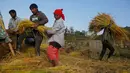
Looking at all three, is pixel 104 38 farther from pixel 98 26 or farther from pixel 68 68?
pixel 68 68

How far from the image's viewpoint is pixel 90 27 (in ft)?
34.8

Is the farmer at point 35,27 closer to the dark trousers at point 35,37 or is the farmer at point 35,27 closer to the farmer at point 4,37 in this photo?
the dark trousers at point 35,37

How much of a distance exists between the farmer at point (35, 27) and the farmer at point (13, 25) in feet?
0.98

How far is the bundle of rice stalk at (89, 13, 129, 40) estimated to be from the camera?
9.97 m

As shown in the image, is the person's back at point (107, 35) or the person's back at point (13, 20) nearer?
the person's back at point (13, 20)

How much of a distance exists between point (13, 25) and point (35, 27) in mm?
1151

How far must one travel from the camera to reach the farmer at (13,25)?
332 inches

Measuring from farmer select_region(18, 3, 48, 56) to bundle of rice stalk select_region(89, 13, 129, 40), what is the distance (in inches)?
105

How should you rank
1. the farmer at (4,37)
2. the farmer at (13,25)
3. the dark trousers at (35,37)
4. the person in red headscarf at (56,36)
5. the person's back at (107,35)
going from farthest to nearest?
the person's back at (107,35) → the farmer at (13,25) → the dark trousers at (35,37) → the farmer at (4,37) → the person in red headscarf at (56,36)

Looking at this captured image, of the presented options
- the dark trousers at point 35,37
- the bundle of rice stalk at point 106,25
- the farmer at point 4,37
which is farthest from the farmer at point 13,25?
the bundle of rice stalk at point 106,25

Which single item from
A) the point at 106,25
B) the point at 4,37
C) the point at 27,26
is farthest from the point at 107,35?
the point at 4,37

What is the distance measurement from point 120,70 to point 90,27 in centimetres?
379

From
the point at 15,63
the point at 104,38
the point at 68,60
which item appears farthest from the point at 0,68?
the point at 104,38

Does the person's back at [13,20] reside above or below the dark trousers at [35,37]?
above
